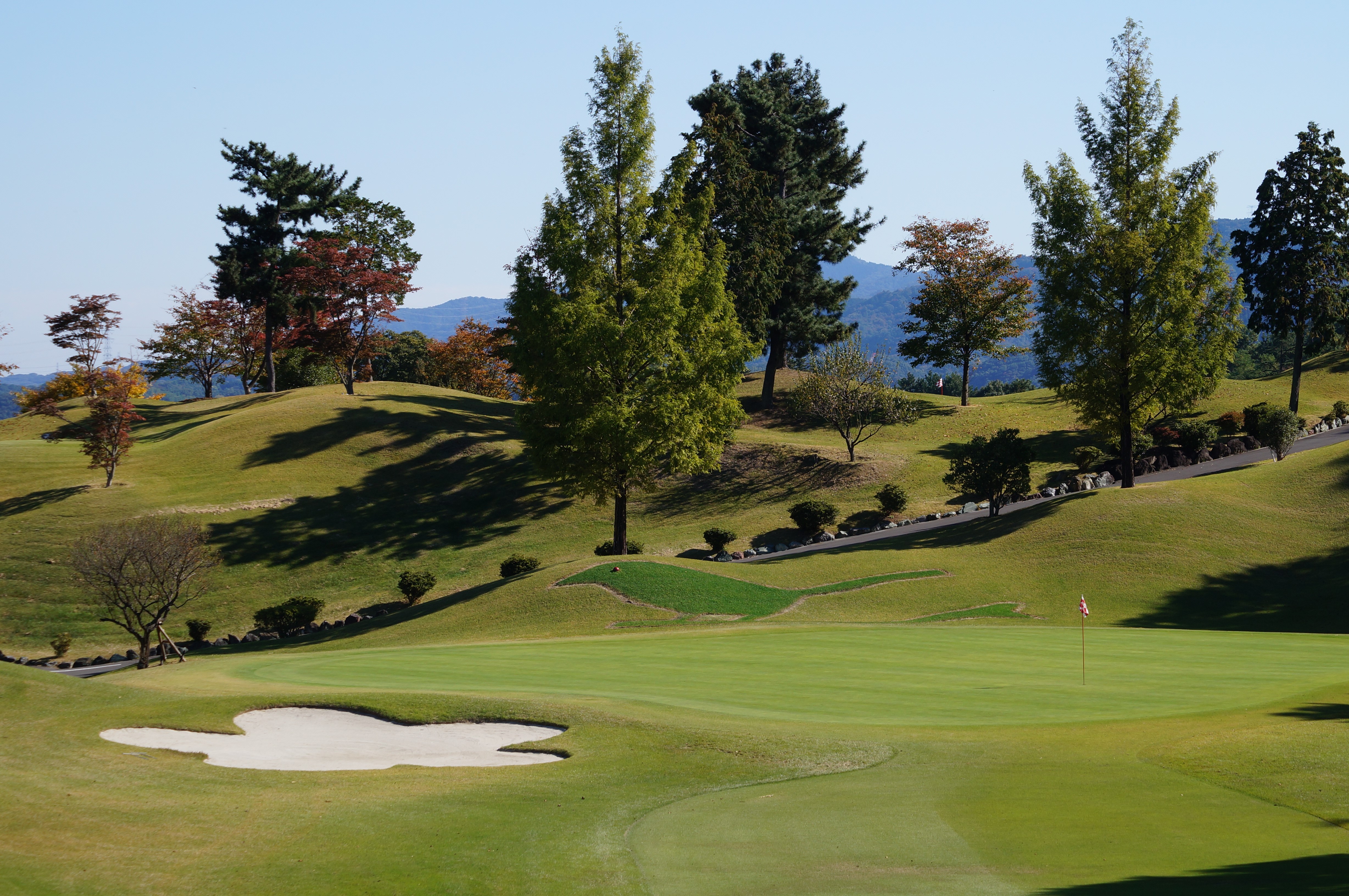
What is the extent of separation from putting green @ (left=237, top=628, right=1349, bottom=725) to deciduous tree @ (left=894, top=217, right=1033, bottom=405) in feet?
143

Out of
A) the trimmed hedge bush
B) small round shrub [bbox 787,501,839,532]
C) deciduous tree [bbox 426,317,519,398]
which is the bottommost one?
the trimmed hedge bush

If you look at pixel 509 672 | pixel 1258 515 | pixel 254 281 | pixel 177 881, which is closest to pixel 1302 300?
pixel 1258 515

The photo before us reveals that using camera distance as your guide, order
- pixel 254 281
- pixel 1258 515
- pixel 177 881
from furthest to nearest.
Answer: pixel 254 281 < pixel 1258 515 < pixel 177 881

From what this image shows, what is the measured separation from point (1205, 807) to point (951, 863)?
11.9 ft

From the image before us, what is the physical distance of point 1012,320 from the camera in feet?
233

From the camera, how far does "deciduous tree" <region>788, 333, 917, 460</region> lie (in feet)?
188

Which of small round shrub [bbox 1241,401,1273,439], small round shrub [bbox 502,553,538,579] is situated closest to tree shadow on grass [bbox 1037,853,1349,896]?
small round shrub [bbox 502,553,538,579]

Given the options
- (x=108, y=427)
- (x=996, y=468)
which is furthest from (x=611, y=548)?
(x=108, y=427)

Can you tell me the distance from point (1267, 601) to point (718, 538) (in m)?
22.7

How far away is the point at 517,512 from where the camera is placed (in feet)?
183

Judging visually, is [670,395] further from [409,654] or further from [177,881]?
[177,881]

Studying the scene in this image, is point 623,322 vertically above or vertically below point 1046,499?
above

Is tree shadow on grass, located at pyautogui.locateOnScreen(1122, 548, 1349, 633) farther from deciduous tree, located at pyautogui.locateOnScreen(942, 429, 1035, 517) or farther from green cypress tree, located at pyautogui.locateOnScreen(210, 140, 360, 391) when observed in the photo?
green cypress tree, located at pyautogui.locateOnScreen(210, 140, 360, 391)

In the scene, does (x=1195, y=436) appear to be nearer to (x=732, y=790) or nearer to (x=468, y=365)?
(x=732, y=790)
